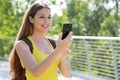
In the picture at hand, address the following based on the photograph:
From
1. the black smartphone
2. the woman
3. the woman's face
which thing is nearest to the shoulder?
the woman

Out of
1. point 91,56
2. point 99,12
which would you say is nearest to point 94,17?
point 99,12

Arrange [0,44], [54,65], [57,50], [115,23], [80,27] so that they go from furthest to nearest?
[80,27]
[115,23]
[0,44]
[54,65]
[57,50]

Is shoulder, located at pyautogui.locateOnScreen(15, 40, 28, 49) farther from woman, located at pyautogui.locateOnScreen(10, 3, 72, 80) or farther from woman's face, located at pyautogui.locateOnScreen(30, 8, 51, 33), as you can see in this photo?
woman's face, located at pyautogui.locateOnScreen(30, 8, 51, 33)

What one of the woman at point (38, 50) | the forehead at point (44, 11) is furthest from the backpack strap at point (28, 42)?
the forehead at point (44, 11)

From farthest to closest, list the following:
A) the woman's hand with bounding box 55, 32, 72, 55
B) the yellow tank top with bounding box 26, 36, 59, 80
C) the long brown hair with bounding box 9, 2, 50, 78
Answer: the long brown hair with bounding box 9, 2, 50, 78, the yellow tank top with bounding box 26, 36, 59, 80, the woman's hand with bounding box 55, 32, 72, 55

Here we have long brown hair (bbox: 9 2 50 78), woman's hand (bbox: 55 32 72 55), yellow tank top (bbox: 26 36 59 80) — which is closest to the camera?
woman's hand (bbox: 55 32 72 55)

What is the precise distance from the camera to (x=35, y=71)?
7.09 ft

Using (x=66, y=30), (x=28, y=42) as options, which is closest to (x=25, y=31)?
(x=28, y=42)

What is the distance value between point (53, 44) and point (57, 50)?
37 centimetres

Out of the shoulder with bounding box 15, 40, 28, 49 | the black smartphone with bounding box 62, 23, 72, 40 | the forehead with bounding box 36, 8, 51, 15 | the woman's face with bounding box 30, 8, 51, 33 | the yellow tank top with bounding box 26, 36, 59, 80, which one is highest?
the forehead with bounding box 36, 8, 51, 15

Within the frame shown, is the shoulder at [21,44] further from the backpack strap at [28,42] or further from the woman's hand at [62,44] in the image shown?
the woman's hand at [62,44]

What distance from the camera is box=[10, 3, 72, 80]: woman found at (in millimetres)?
2166

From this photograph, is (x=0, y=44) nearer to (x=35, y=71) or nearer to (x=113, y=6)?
(x=35, y=71)

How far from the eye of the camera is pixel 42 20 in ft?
7.76
